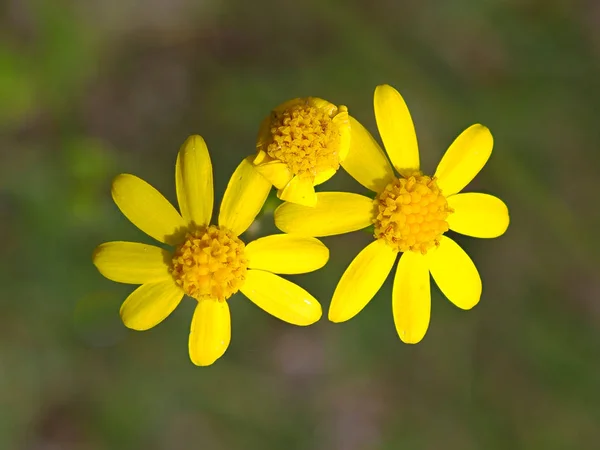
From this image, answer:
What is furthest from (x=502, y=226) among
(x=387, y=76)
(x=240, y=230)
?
(x=387, y=76)

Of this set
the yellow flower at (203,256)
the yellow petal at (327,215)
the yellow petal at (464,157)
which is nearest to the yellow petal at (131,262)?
the yellow flower at (203,256)

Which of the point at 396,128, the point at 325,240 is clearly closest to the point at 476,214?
the point at 396,128

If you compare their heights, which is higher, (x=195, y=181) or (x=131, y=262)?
(x=195, y=181)

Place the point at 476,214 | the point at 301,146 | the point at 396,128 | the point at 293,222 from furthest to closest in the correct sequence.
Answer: the point at 476,214 < the point at 396,128 < the point at 293,222 < the point at 301,146

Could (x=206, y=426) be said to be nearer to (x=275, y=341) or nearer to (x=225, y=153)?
(x=275, y=341)

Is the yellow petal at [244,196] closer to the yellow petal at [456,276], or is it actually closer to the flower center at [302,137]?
the flower center at [302,137]

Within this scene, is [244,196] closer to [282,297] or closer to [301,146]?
[301,146]
